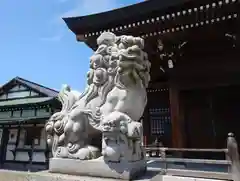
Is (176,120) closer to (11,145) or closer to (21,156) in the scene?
(21,156)

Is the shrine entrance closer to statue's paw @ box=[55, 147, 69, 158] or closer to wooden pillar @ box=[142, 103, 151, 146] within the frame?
wooden pillar @ box=[142, 103, 151, 146]

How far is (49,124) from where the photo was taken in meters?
2.28

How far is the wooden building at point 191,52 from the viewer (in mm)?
4805

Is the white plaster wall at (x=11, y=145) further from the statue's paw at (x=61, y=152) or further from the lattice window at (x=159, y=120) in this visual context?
the statue's paw at (x=61, y=152)

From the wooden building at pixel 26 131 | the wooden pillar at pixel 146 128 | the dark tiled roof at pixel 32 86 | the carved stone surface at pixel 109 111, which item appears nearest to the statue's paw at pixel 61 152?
the carved stone surface at pixel 109 111

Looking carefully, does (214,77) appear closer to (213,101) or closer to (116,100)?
(213,101)

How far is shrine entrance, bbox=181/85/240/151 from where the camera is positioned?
644 cm

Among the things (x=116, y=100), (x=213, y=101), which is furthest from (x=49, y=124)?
(x=213, y=101)

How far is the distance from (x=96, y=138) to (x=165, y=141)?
7.40m

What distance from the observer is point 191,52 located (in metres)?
6.09

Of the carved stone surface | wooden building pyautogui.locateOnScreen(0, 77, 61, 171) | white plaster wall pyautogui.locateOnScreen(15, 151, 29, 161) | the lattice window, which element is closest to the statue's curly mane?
the carved stone surface

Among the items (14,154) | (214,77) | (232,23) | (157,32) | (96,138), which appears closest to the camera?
(96,138)

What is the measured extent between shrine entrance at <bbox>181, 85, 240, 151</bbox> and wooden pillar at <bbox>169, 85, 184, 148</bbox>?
670 mm

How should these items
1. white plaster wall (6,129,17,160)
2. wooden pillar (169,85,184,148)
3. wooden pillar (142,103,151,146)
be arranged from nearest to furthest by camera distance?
wooden pillar (169,85,184,148) < wooden pillar (142,103,151,146) < white plaster wall (6,129,17,160)
